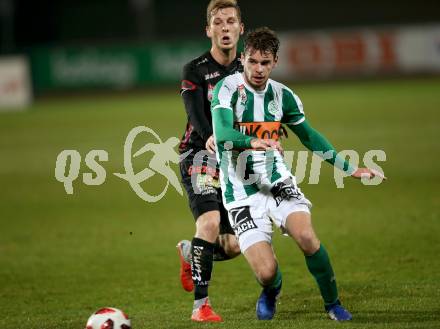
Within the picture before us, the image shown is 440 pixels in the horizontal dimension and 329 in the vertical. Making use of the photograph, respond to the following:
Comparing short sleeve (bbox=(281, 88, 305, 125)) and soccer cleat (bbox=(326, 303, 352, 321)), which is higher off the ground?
short sleeve (bbox=(281, 88, 305, 125))

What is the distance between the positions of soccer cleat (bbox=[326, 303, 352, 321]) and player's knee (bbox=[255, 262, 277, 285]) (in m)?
0.50

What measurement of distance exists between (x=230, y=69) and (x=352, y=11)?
104 ft

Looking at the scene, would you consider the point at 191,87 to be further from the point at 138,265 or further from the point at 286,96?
the point at 138,265

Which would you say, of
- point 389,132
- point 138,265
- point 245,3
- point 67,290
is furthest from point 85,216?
point 245,3

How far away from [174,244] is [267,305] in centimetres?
334

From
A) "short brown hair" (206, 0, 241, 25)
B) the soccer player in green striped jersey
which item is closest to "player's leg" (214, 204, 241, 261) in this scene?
the soccer player in green striped jersey

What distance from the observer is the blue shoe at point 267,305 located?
20.2 feet

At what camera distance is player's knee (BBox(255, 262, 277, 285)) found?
586 cm

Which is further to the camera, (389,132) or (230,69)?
(389,132)

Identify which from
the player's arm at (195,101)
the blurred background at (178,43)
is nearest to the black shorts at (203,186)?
the player's arm at (195,101)

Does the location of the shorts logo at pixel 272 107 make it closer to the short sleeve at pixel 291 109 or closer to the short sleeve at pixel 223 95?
the short sleeve at pixel 291 109

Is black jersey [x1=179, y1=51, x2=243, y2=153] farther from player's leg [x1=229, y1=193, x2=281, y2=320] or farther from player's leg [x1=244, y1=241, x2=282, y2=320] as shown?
player's leg [x1=244, y1=241, x2=282, y2=320]

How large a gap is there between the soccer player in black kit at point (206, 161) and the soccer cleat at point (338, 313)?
3.16 feet

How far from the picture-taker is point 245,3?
1489 inches
